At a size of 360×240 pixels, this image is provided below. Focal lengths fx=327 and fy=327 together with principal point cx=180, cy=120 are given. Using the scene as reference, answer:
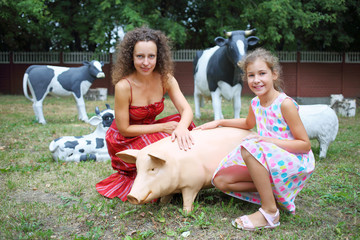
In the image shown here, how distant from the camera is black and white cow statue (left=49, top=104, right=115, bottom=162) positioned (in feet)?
14.2

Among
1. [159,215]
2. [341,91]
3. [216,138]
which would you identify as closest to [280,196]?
[216,138]

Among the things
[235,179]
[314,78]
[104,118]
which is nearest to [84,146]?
[104,118]

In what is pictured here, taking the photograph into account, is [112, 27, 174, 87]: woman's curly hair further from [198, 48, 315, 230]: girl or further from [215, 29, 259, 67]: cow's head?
[215, 29, 259, 67]: cow's head

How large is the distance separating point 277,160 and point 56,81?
6.35 m

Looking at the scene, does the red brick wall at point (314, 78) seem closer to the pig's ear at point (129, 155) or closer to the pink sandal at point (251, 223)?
the pig's ear at point (129, 155)

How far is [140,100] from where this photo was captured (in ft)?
10.3

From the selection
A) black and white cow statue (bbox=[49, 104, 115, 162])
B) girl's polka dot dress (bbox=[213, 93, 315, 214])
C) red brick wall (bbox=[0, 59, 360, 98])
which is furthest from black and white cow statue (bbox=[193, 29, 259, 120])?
red brick wall (bbox=[0, 59, 360, 98])

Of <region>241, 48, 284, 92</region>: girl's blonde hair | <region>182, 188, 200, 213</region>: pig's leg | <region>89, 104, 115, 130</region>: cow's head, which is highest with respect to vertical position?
<region>241, 48, 284, 92</region>: girl's blonde hair

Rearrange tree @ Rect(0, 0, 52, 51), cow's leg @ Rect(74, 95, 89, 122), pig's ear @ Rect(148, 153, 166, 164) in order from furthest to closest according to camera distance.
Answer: tree @ Rect(0, 0, 52, 51) → cow's leg @ Rect(74, 95, 89, 122) → pig's ear @ Rect(148, 153, 166, 164)

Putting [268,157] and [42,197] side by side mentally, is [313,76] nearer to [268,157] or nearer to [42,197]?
[268,157]

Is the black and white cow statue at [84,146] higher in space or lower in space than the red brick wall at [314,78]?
lower

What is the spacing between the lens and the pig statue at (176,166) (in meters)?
2.52

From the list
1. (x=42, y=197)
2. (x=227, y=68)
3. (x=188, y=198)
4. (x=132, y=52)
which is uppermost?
(x=227, y=68)

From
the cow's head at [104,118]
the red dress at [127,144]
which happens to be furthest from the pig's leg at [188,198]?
the cow's head at [104,118]
